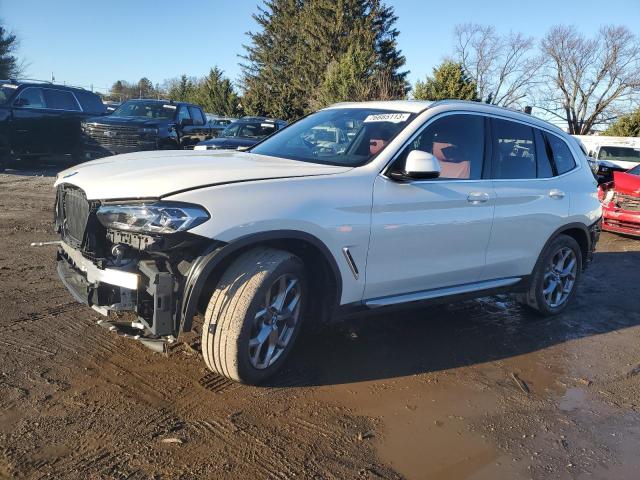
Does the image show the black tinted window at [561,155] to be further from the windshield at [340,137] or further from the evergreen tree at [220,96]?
the evergreen tree at [220,96]

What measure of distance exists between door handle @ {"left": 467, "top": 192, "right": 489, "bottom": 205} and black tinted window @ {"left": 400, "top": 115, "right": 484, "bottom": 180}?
15 cm

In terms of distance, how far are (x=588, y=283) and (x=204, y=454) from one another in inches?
223

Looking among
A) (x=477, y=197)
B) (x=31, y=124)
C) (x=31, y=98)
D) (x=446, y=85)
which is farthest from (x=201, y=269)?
(x=446, y=85)

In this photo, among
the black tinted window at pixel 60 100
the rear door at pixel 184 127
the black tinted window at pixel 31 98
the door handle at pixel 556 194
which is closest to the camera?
Answer: the door handle at pixel 556 194

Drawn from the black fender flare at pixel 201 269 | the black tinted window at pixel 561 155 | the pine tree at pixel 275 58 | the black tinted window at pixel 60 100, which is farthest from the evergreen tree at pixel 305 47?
the black fender flare at pixel 201 269

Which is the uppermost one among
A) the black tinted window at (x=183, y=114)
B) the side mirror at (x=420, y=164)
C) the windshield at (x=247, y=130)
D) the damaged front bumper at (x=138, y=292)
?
the side mirror at (x=420, y=164)

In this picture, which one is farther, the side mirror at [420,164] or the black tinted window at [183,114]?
the black tinted window at [183,114]

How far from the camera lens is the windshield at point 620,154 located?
1840 centimetres

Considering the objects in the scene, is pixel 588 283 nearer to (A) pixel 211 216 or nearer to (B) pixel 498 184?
(B) pixel 498 184

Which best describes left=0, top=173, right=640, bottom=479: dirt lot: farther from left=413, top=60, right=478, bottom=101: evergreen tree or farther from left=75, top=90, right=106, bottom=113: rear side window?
left=413, top=60, right=478, bottom=101: evergreen tree

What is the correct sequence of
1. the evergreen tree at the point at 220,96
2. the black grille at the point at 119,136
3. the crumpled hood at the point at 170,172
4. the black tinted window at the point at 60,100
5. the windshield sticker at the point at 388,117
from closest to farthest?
1. the crumpled hood at the point at 170,172
2. the windshield sticker at the point at 388,117
3. the black grille at the point at 119,136
4. the black tinted window at the point at 60,100
5. the evergreen tree at the point at 220,96

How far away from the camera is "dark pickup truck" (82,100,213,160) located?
41.3ft

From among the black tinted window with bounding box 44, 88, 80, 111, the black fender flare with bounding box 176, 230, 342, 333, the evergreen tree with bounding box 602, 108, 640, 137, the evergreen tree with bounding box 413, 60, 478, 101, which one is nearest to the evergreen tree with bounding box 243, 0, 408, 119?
the evergreen tree with bounding box 413, 60, 478, 101

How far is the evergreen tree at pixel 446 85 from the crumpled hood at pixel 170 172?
24.7 meters
